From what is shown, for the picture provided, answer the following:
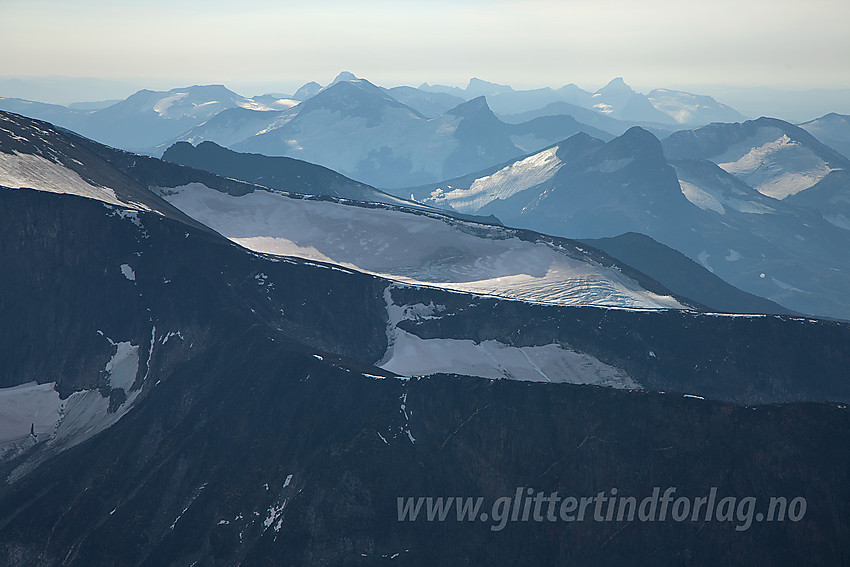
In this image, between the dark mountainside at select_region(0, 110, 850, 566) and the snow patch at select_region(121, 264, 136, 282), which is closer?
the dark mountainside at select_region(0, 110, 850, 566)

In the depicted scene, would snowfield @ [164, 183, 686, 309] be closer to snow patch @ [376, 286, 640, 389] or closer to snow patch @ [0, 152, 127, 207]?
snow patch @ [376, 286, 640, 389]

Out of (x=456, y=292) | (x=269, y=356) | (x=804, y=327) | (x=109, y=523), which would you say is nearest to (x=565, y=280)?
(x=456, y=292)

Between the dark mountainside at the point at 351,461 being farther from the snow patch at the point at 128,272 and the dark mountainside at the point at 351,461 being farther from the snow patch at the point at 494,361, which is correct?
the snow patch at the point at 494,361

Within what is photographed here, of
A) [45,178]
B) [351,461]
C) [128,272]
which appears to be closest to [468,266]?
[128,272]

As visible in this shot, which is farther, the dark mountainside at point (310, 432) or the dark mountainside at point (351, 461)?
the dark mountainside at point (310, 432)

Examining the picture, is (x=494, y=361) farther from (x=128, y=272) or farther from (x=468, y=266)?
Result: (x=128, y=272)

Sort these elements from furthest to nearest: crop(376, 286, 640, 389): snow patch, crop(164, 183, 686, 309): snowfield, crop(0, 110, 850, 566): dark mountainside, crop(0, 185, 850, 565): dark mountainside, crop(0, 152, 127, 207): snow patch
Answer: crop(164, 183, 686, 309): snowfield → crop(376, 286, 640, 389): snow patch → crop(0, 152, 127, 207): snow patch → crop(0, 110, 850, 566): dark mountainside → crop(0, 185, 850, 565): dark mountainside

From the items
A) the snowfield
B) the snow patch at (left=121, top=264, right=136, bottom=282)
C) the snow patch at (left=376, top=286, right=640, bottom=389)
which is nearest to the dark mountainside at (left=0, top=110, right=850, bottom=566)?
the snow patch at (left=121, top=264, right=136, bottom=282)

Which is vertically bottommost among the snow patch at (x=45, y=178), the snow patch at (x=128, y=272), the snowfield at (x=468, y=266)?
the snowfield at (x=468, y=266)

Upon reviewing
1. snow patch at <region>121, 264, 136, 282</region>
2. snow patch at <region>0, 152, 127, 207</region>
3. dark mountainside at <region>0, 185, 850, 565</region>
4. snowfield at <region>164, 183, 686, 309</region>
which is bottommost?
dark mountainside at <region>0, 185, 850, 565</region>

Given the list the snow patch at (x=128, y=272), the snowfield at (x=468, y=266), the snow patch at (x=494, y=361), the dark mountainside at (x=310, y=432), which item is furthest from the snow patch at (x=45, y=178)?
the snow patch at (x=494, y=361)

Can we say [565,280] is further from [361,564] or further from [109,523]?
[109,523]

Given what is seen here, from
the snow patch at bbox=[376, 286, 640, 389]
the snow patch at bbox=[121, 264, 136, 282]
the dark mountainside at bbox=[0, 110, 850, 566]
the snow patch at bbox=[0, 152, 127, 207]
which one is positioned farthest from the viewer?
the snow patch at bbox=[376, 286, 640, 389]
